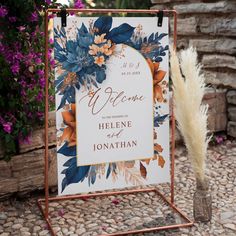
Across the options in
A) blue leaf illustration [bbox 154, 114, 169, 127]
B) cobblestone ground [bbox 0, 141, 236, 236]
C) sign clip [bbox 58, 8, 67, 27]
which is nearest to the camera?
sign clip [bbox 58, 8, 67, 27]

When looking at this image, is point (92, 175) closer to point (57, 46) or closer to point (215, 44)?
point (57, 46)

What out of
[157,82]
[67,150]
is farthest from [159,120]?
[67,150]

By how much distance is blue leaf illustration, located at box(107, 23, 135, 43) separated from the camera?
2.64 meters

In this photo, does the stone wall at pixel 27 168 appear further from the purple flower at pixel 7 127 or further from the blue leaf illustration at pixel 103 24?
the blue leaf illustration at pixel 103 24

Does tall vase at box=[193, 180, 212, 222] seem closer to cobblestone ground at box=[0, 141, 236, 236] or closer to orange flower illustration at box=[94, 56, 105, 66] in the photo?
cobblestone ground at box=[0, 141, 236, 236]

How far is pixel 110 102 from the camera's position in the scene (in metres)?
2.70

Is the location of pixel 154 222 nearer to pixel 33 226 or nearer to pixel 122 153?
pixel 122 153

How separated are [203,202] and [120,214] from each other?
20.1 inches

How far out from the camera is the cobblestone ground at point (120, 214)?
8.88ft

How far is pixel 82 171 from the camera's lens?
270 cm

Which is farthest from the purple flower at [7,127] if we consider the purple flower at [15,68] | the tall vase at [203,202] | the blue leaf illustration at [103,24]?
the tall vase at [203,202]

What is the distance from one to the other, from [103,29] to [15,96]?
2.32 feet

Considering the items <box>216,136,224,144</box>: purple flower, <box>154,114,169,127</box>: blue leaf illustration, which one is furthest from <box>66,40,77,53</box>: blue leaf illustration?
<box>216,136,224,144</box>: purple flower

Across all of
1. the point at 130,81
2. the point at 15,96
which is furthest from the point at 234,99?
the point at 15,96
